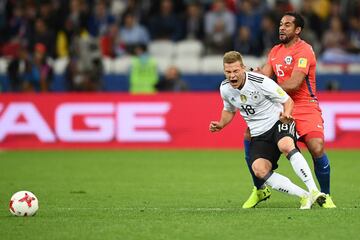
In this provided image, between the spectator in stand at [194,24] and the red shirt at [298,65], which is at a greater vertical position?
the red shirt at [298,65]

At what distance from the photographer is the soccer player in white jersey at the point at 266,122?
10.1 meters

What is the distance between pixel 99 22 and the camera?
930 inches

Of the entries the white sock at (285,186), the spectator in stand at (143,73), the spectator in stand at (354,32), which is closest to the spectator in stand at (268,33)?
the spectator in stand at (354,32)

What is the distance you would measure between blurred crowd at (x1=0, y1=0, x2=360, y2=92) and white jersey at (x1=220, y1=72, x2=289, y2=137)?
431 inches

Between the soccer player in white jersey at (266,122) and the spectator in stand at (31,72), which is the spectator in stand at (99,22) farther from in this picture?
the soccer player in white jersey at (266,122)

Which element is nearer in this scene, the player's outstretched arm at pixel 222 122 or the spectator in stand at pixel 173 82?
the player's outstretched arm at pixel 222 122

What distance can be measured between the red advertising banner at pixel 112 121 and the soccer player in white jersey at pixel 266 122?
8.61 meters

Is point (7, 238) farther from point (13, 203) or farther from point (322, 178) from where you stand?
point (322, 178)

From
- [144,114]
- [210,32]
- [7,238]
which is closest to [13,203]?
[7,238]

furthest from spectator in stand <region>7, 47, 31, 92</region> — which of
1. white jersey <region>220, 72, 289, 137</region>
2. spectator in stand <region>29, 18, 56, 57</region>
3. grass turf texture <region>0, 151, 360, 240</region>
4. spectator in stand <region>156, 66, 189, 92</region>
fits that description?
white jersey <region>220, 72, 289, 137</region>

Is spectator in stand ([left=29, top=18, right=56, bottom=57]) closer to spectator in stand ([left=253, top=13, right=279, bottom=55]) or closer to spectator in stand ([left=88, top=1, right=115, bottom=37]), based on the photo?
spectator in stand ([left=88, top=1, right=115, bottom=37])

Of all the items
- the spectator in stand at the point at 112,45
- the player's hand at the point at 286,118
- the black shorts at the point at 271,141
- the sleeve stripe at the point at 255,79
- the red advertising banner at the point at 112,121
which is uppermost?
the sleeve stripe at the point at 255,79

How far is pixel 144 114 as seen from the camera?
19.2m

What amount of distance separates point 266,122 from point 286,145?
0.40m
